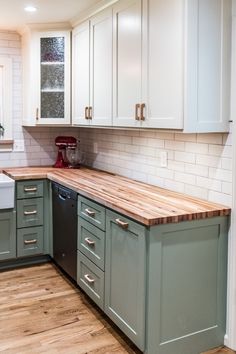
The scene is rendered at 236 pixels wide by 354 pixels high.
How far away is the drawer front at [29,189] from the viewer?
3666mm

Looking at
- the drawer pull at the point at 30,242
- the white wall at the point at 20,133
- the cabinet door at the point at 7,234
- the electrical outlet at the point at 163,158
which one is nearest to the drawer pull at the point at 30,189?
the cabinet door at the point at 7,234

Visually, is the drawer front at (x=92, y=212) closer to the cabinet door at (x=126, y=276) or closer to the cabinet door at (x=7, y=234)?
the cabinet door at (x=126, y=276)

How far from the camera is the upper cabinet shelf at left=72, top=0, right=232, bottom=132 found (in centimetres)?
225

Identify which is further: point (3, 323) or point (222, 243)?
point (3, 323)

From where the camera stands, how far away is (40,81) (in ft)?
12.9

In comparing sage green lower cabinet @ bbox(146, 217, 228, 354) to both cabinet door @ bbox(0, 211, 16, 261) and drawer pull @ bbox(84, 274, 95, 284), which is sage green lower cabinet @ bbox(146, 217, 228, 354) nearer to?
drawer pull @ bbox(84, 274, 95, 284)

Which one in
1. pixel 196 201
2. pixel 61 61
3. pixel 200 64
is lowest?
pixel 196 201

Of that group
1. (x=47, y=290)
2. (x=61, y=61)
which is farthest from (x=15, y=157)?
(x=47, y=290)

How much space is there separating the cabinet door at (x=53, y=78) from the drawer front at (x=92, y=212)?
1.26 meters

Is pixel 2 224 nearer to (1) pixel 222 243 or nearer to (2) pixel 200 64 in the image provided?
(1) pixel 222 243

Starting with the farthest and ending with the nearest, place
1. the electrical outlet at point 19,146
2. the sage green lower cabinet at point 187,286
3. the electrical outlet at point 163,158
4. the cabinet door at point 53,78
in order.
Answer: the electrical outlet at point 19,146 < the cabinet door at point 53,78 < the electrical outlet at point 163,158 < the sage green lower cabinet at point 187,286

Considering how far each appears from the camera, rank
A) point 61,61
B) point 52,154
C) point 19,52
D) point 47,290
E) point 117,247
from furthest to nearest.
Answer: point 52,154, point 19,52, point 61,61, point 47,290, point 117,247

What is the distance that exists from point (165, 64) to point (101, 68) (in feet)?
3.21

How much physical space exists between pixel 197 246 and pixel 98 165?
6.59ft
